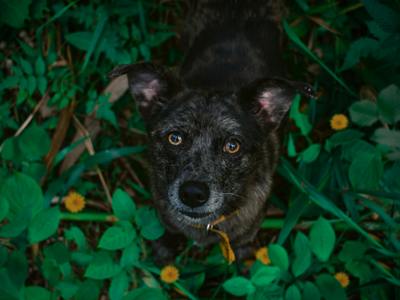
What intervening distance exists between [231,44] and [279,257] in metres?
1.70

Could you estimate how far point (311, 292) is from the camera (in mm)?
2811

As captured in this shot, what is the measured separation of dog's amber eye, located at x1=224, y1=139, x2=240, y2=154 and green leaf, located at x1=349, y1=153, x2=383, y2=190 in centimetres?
78

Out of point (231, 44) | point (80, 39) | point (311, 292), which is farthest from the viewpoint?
point (80, 39)

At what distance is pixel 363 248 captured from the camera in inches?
122

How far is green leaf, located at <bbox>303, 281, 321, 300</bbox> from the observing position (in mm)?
2799

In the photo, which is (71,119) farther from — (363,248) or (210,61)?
(363,248)

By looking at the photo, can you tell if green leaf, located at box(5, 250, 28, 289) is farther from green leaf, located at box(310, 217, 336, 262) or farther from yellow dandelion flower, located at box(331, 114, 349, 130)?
yellow dandelion flower, located at box(331, 114, 349, 130)

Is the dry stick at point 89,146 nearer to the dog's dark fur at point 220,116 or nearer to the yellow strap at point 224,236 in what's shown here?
the dog's dark fur at point 220,116

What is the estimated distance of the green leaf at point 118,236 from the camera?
295cm

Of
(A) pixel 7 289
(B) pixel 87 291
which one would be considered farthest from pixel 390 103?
(A) pixel 7 289

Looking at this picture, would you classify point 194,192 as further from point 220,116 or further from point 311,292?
point 311,292

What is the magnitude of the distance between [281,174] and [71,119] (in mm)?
1927

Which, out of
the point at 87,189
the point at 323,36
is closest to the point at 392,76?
the point at 323,36

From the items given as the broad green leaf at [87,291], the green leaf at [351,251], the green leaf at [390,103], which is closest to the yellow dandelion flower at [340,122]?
the green leaf at [390,103]
